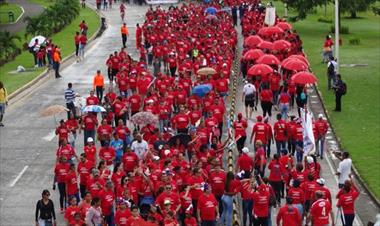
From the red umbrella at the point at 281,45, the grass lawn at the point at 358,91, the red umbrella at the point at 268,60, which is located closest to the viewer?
the grass lawn at the point at 358,91

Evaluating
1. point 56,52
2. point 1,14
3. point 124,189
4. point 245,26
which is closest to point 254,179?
point 124,189

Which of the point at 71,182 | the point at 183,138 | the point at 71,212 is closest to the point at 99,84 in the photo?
the point at 183,138

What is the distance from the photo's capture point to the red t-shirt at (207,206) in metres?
19.4

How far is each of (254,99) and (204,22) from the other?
20.2m

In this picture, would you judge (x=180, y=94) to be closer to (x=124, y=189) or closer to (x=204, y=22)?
(x=124, y=189)

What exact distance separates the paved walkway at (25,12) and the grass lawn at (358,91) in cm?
2036

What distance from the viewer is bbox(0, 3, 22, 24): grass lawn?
73312 mm

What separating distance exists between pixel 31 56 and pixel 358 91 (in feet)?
66.9

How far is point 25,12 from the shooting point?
77.9 meters

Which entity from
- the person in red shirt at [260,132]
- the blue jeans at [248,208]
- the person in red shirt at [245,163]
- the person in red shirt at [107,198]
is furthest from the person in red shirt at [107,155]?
the person in red shirt at [260,132]

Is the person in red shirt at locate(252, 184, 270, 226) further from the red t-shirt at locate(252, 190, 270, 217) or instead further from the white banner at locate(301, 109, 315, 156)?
the white banner at locate(301, 109, 315, 156)

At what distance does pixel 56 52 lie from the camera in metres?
43.0

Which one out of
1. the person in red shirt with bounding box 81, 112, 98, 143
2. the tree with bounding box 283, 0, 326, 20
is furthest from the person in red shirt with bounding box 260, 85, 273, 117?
the tree with bounding box 283, 0, 326, 20

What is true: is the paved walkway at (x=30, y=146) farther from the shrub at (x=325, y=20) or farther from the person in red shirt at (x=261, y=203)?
the shrub at (x=325, y=20)
